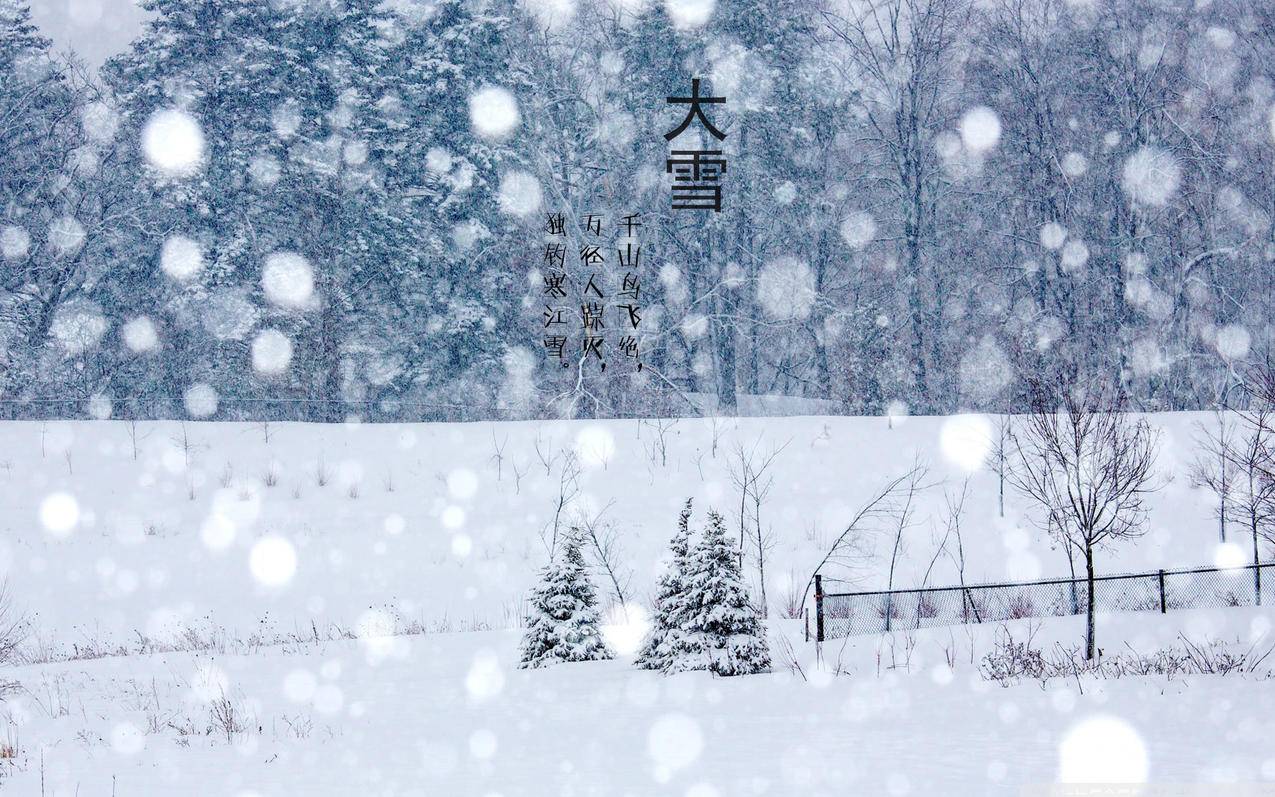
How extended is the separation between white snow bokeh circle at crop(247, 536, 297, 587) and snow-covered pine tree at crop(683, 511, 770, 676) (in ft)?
35.3

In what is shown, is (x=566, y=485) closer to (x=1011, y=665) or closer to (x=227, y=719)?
(x=1011, y=665)

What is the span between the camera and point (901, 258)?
4084 centimetres

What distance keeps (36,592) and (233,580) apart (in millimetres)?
3173

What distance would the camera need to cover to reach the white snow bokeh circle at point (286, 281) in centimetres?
3578

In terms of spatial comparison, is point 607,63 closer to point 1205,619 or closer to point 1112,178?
point 1112,178


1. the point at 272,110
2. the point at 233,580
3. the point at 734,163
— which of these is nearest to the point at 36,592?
the point at 233,580

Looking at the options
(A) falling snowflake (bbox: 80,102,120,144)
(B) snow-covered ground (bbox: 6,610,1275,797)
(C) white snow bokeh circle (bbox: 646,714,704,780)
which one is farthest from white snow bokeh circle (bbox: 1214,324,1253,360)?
(A) falling snowflake (bbox: 80,102,120,144)

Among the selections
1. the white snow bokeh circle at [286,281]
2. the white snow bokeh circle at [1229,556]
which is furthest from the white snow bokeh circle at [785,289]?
the white snow bokeh circle at [1229,556]

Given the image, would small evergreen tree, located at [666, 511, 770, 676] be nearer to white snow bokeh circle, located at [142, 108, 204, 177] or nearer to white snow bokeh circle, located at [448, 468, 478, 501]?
white snow bokeh circle, located at [448, 468, 478, 501]

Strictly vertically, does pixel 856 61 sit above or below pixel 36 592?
above

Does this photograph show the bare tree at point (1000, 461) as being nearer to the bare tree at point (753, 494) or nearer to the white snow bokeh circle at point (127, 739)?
the bare tree at point (753, 494)

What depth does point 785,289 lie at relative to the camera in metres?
40.2

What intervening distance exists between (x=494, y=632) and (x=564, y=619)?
3.29m

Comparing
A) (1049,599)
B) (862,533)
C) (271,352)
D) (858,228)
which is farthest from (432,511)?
(858,228)
